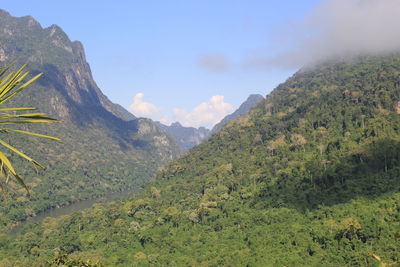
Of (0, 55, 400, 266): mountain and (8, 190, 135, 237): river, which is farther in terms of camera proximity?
(8, 190, 135, 237): river

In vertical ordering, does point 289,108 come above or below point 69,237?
above

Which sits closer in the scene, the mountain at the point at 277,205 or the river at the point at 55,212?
the mountain at the point at 277,205

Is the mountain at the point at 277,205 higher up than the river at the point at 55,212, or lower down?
higher up

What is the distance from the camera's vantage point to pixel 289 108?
16638cm

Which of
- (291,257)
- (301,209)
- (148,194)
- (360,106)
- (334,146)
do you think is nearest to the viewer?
(291,257)

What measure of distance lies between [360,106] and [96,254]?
285ft

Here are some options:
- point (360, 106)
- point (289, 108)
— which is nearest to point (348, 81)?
point (289, 108)

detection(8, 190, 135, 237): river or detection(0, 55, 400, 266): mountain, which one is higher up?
detection(0, 55, 400, 266): mountain

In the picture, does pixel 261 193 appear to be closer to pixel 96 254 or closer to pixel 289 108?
pixel 96 254

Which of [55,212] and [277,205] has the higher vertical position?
[277,205]

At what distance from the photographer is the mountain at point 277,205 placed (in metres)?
73.1

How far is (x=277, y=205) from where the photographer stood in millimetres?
93125

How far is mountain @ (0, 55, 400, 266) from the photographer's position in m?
73.1

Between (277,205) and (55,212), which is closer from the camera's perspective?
(277,205)
